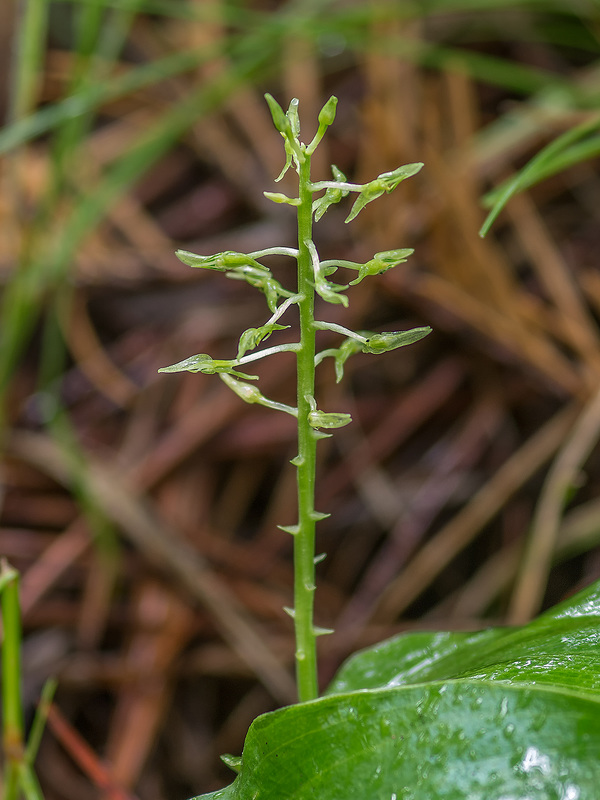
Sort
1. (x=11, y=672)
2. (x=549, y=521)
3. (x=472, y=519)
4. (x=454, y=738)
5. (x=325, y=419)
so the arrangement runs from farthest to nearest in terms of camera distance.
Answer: (x=472, y=519), (x=549, y=521), (x=11, y=672), (x=325, y=419), (x=454, y=738)

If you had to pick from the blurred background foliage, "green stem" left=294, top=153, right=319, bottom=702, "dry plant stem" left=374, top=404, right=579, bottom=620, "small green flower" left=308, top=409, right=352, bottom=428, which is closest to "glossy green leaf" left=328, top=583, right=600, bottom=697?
"green stem" left=294, top=153, right=319, bottom=702

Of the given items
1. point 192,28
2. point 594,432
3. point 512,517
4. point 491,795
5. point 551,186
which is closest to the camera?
Result: point 491,795

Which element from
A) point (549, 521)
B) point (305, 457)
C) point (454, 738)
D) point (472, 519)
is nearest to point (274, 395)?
point (472, 519)

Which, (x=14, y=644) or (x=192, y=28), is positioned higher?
(x=192, y=28)

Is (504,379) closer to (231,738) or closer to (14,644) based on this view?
(231,738)

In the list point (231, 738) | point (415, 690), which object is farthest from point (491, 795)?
point (231, 738)

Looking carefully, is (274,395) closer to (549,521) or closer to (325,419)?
(549,521)

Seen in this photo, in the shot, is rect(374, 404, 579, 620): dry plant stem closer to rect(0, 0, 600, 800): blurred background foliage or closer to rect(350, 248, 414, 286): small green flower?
rect(0, 0, 600, 800): blurred background foliage

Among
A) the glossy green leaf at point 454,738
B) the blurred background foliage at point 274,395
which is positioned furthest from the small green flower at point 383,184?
the blurred background foliage at point 274,395
